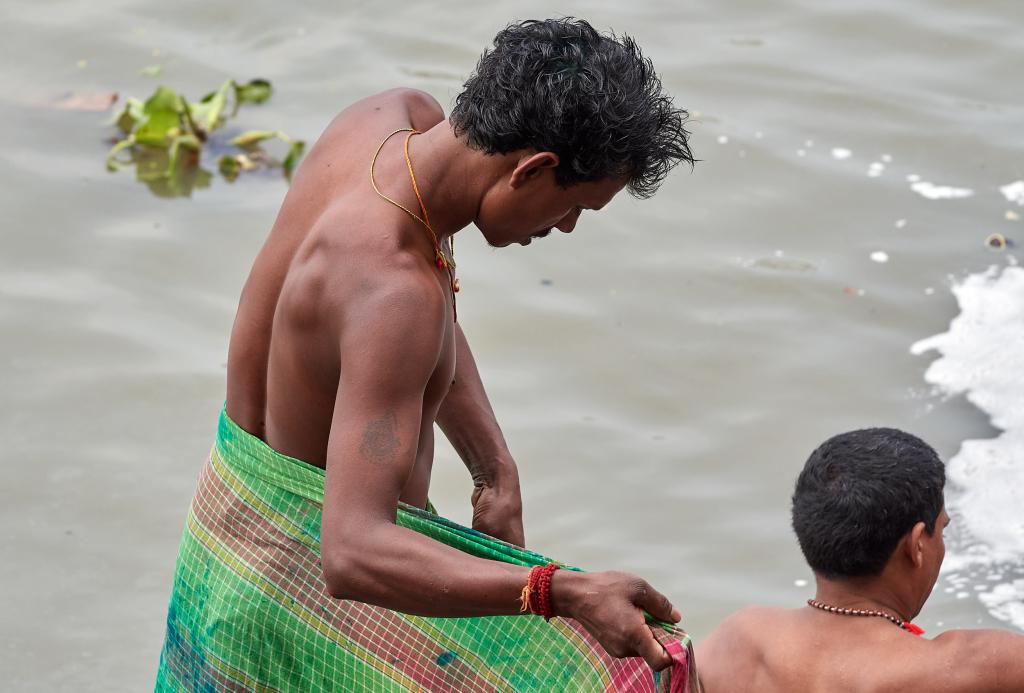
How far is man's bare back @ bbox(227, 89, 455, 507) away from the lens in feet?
7.30

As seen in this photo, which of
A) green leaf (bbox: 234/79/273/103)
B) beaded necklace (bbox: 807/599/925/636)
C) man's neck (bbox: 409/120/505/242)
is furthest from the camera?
green leaf (bbox: 234/79/273/103)

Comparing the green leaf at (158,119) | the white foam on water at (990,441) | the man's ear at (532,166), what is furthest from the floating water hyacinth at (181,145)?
the man's ear at (532,166)

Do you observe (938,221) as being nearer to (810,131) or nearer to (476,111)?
(810,131)

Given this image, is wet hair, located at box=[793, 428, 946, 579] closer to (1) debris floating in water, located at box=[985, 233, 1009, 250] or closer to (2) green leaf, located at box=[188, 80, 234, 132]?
(1) debris floating in water, located at box=[985, 233, 1009, 250]

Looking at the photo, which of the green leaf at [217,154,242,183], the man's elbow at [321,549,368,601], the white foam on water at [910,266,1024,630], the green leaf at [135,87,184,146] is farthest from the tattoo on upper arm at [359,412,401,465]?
the green leaf at [135,87,184,146]

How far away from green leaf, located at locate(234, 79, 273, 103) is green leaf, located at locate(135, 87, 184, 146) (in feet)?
1.27

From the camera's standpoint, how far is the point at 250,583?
2.48 m

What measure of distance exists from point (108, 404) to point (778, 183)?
2928mm

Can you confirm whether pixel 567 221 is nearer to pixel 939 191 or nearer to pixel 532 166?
pixel 532 166

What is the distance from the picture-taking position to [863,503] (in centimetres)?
270

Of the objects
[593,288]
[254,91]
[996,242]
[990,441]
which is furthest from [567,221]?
[254,91]

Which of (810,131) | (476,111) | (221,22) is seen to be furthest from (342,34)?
(476,111)

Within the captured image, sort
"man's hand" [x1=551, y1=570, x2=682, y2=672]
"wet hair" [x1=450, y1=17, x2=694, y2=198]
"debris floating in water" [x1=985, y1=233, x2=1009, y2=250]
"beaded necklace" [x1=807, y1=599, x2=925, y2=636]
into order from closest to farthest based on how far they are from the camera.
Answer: "man's hand" [x1=551, y1=570, x2=682, y2=672]
"wet hair" [x1=450, y1=17, x2=694, y2=198]
"beaded necklace" [x1=807, y1=599, x2=925, y2=636]
"debris floating in water" [x1=985, y1=233, x2=1009, y2=250]

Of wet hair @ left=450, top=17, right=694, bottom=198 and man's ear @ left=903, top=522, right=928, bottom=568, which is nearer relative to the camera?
wet hair @ left=450, top=17, right=694, bottom=198
